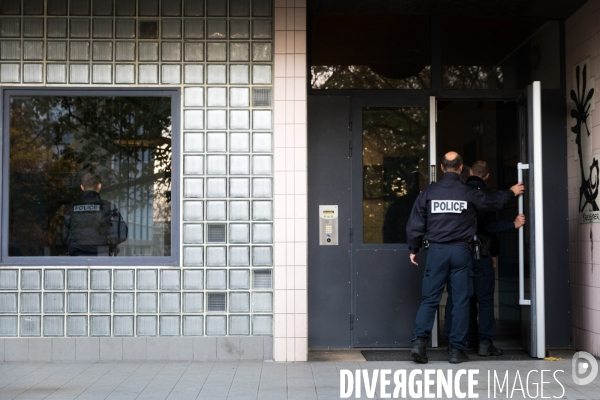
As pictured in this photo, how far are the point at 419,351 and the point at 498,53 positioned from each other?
342 cm

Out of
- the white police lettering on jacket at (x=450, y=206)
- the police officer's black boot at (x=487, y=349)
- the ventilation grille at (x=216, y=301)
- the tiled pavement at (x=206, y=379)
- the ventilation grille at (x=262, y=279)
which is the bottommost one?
the tiled pavement at (x=206, y=379)

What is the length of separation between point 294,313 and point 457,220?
5.94 ft

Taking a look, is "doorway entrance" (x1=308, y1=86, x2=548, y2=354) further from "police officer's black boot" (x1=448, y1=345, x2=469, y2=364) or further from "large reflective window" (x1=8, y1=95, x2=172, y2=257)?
"large reflective window" (x1=8, y1=95, x2=172, y2=257)

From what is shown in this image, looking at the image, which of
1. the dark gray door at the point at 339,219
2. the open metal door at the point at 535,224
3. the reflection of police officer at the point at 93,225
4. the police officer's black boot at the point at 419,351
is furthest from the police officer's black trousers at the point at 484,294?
the reflection of police officer at the point at 93,225

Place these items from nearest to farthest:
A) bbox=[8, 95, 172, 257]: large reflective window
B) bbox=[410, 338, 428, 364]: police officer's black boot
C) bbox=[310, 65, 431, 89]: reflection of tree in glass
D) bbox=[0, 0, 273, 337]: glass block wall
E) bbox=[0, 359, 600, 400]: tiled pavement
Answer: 1. bbox=[0, 359, 600, 400]: tiled pavement
2. bbox=[410, 338, 428, 364]: police officer's black boot
3. bbox=[0, 0, 273, 337]: glass block wall
4. bbox=[8, 95, 172, 257]: large reflective window
5. bbox=[310, 65, 431, 89]: reflection of tree in glass

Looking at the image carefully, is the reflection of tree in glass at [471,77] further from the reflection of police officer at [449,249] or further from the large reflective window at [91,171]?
the large reflective window at [91,171]

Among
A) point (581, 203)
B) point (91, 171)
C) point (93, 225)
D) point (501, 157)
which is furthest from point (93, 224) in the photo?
point (581, 203)

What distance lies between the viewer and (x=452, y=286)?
7.14 meters

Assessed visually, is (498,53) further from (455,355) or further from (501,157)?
(455,355)

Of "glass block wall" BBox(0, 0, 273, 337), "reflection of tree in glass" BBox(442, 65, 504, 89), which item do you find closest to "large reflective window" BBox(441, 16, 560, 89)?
"reflection of tree in glass" BBox(442, 65, 504, 89)

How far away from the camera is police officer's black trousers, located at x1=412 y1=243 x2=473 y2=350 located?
7.07 meters

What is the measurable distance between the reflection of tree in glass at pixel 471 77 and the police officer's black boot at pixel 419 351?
274cm

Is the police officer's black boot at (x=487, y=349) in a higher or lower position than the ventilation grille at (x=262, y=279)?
lower

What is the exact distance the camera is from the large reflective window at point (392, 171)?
788cm
